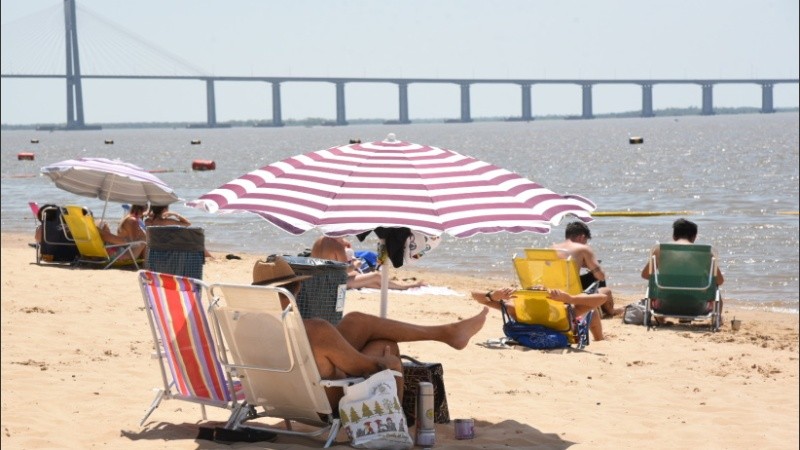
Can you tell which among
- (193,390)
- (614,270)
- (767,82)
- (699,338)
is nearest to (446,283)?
(614,270)

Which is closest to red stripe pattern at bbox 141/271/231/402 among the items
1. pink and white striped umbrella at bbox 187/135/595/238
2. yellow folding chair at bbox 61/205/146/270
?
pink and white striped umbrella at bbox 187/135/595/238

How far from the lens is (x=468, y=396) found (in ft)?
19.2

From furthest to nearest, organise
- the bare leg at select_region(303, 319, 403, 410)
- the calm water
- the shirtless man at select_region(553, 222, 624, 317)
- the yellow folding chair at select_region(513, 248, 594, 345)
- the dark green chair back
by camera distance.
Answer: the calm water → the dark green chair back → the shirtless man at select_region(553, 222, 624, 317) → the yellow folding chair at select_region(513, 248, 594, 345) → the bare leg at select_region(303, 319, 403, 410)

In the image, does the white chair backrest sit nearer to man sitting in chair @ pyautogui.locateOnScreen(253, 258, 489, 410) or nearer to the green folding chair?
man sitting in chair @ pyautogui.locateOnScreen(253, 258, 489, 410)

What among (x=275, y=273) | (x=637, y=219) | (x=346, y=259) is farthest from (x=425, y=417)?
(x=637, y=219)

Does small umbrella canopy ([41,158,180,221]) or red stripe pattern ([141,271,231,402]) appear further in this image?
small umbrella canopy ([41,158,180,221])

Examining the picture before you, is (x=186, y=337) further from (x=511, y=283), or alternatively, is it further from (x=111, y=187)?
(x=511, y=283)

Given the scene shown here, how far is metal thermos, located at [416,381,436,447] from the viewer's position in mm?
4691

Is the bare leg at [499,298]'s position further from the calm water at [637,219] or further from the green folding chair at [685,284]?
the calm water at [637,219]

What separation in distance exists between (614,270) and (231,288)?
A: 32.4 ft

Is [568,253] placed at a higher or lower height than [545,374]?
higher

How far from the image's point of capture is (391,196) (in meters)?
4.80

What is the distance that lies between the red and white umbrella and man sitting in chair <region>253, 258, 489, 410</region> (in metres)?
0.22

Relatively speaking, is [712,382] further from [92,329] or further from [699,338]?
[92,329]
